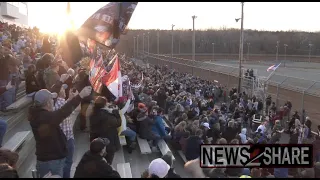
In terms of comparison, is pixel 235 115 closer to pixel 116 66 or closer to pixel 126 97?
pixel 126 97

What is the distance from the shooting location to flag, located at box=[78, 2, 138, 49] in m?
7.62

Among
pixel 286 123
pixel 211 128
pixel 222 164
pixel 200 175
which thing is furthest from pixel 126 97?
pixel 286 123

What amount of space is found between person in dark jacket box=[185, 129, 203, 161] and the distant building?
3316 centimetres

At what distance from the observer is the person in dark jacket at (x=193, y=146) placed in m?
8.74

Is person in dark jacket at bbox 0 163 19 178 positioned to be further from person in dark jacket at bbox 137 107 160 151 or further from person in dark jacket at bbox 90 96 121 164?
person in dark jacket at bbox 137 107 160 151

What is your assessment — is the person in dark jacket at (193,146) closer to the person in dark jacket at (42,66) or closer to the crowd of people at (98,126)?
the crowd of people at (98,126)

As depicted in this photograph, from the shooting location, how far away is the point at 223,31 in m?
125

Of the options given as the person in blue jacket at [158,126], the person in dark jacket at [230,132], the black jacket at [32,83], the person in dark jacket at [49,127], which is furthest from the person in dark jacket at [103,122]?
the person in dark jacket at [230,132]

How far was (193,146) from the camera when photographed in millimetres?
8820

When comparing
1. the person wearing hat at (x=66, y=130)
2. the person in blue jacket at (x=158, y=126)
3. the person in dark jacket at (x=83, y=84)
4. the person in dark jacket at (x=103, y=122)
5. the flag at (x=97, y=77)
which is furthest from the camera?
the person in blue jacket at (x=158, y=126)

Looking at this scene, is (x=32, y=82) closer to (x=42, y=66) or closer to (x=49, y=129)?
(x=42, y=66)

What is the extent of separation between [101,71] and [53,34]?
57.8 ft

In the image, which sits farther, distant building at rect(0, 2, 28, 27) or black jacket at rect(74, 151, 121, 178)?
distant building at rect(0, 2, 28, 27)

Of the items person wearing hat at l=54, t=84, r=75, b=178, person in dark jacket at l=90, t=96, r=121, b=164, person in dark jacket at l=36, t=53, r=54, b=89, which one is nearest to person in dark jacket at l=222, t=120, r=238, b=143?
person in dark jacket at l=90, t=96, r=121, b=164
